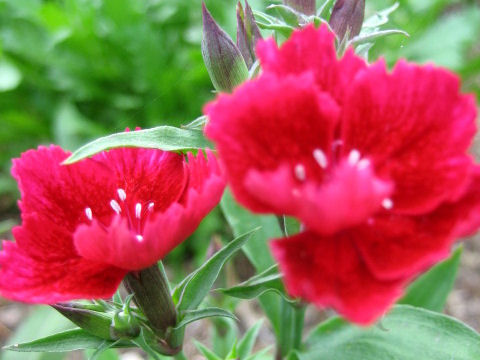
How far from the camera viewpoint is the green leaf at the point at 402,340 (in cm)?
93

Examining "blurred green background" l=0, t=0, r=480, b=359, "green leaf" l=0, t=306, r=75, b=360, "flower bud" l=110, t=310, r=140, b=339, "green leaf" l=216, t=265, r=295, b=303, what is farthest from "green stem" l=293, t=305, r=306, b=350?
"blurred green background" l=0, t=0, r=480, b=359

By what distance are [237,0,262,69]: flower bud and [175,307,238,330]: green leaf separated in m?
0.37

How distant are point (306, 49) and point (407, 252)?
0.25 meters

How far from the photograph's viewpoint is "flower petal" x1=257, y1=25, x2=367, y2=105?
2.12 feet

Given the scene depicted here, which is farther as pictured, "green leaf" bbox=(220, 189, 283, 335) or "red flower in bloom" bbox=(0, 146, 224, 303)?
"green leaf" bbox=(220, 189, 283, 335)

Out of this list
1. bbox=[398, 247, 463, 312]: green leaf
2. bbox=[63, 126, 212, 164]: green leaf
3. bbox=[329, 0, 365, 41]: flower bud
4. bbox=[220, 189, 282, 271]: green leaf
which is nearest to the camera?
bbox=[63, 126, 212, 164]: green leaf

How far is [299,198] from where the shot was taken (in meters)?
0.53

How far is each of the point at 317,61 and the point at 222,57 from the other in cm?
21

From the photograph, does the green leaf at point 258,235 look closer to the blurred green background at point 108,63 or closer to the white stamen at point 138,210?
the white stamen at point 138,210

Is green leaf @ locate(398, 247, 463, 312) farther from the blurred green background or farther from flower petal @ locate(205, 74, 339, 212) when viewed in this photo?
the blurred green background

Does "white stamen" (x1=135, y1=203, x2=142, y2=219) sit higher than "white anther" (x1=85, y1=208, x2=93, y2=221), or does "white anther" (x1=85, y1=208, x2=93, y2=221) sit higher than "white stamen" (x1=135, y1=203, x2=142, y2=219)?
"white anther" (x1=85, y1=208, x2=93, y2=221)

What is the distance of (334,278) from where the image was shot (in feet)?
1.89

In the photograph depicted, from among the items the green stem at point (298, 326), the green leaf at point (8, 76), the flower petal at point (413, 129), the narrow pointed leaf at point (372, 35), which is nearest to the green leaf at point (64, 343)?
the green stem at point (298, 326)

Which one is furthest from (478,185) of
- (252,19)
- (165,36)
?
(165,36)
